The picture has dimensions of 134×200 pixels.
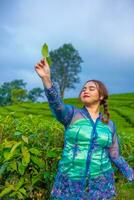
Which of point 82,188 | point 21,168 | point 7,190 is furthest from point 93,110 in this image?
point 7,190

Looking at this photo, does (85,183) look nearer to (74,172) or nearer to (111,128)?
(74,172)

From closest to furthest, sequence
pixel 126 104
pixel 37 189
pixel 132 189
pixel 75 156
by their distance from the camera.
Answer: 1. pixel 75 156
2. pixel 37 189
3. pixel 132 189
4. pixel 126 104

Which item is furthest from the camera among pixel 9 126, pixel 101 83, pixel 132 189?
pixel 132 189

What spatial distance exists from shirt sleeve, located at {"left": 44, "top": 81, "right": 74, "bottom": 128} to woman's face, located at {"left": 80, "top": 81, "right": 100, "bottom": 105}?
187 mm

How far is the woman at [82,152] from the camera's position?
465 cm

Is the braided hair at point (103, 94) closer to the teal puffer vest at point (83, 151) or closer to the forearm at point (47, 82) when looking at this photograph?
the teal puffer vest at point (83, 151)

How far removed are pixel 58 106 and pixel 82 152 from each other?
0.44 meters

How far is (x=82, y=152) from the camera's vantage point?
183 inches

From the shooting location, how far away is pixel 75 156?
4.65 m

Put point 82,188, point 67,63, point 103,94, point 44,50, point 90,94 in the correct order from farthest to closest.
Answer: point 67,63
point 103,94
point 90,94
point 82,188
point 44,50

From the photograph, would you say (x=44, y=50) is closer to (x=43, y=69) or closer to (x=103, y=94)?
(x=43, y=69)

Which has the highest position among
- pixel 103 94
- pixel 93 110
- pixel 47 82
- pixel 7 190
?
pixel 47 82

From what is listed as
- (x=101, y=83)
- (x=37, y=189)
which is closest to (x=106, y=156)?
(x=101, y=83)

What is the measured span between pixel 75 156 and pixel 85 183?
256 millimetres
